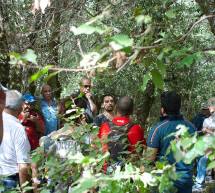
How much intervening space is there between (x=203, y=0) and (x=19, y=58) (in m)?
2.18

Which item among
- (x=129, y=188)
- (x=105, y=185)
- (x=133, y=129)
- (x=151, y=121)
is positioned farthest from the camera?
(x=151, y=121)

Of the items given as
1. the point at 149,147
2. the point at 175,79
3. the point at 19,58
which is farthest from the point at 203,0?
the point at 175,79

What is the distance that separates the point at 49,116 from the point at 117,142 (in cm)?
292

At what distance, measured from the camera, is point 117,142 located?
4.98m

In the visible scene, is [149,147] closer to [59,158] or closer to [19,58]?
[59,158]

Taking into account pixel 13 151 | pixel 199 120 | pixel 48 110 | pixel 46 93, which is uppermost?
pixel 46 93

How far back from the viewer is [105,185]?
117 inches

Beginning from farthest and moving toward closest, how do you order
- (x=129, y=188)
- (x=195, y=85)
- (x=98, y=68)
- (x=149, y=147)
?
(x=195, y=85), (x=149, y=147), (x=129, y=188), (x=98, y=68)

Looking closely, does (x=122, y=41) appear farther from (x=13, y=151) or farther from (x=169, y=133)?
(x=13, y=151)

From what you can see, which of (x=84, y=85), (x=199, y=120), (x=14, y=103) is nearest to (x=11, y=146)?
(x=14, y=103)

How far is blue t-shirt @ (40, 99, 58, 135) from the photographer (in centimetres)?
766

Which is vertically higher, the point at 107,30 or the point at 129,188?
the point at 107,30

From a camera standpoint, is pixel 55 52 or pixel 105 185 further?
pixel 55 52

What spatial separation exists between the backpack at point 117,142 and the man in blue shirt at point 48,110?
253 centimetres
